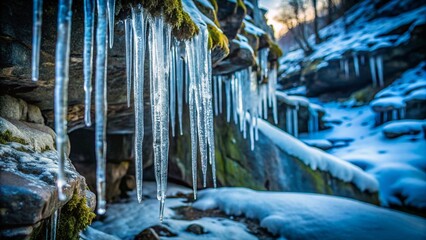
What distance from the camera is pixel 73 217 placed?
2006 mm

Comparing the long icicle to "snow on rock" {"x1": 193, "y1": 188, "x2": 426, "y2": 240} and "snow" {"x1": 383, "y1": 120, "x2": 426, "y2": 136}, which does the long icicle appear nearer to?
"snow on rock" {"x1": 193, "y1": 188, "x2": 426, "y2": 240}

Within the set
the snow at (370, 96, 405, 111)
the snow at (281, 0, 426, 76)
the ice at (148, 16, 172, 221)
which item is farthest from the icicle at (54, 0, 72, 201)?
the snow at (281, 0, 426, 76)

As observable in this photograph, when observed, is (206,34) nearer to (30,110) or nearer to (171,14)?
(171,14)

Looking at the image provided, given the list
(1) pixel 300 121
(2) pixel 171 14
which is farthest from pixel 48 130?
(1) pixel 300 121

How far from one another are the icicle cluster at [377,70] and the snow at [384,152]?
195cm

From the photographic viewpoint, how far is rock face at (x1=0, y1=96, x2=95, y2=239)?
4.25 feet

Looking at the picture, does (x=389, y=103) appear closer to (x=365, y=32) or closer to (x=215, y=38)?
(x=365, y=32)

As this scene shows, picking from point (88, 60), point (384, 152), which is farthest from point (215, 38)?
point (384, 152)

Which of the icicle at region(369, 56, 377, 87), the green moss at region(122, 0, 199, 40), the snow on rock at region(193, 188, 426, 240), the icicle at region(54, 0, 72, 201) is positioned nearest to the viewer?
the icicle at region(54, 0, 72, 201)

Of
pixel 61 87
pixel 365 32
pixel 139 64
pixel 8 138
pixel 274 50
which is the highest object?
pixel 365 32

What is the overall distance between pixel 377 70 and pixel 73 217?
705 inches

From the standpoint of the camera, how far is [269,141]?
7.41m

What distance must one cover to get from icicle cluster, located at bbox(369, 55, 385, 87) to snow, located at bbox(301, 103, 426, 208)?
1948 millimetres

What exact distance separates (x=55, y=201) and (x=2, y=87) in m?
1.82
